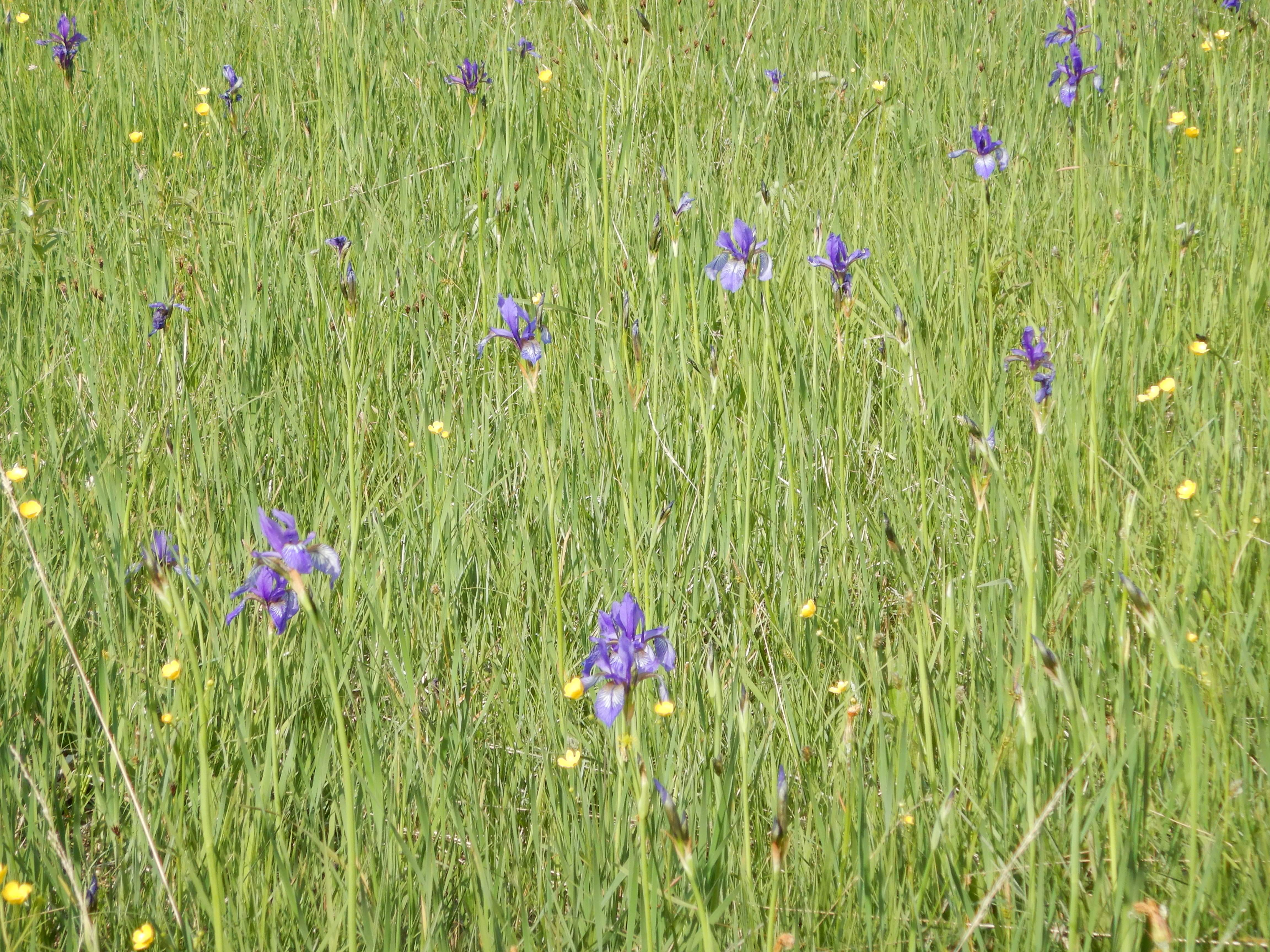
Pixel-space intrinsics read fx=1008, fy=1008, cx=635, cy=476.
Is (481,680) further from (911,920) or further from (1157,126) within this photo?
(1157,126)

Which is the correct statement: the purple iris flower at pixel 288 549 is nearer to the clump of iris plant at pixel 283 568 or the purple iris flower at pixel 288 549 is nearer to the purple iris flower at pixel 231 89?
the clump of iris plant at pixel 283 568

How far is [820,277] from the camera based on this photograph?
2.38m

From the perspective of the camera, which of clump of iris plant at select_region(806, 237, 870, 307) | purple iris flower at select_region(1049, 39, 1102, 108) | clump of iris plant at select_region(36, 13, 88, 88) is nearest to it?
clump of iris plant at select_region(806, 237, 870, 307)

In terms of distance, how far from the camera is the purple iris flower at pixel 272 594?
117cm

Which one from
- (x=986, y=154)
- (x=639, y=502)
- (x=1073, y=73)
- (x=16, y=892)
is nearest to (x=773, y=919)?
(x=16, y=892)

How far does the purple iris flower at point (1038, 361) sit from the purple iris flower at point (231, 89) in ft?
8.48

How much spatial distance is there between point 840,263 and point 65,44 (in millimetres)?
2985

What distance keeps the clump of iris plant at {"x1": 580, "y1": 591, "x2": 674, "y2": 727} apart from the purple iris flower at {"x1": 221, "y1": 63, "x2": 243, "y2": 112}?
8.98ft

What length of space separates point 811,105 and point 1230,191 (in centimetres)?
132

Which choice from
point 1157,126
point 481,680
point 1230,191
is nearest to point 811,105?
point 1157,126

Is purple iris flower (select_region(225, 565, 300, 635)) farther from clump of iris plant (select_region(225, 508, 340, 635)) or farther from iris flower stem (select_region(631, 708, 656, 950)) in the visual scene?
iris flower stem (select_region(631, 708, 656, 950))

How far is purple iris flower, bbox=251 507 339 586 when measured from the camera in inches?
36.8

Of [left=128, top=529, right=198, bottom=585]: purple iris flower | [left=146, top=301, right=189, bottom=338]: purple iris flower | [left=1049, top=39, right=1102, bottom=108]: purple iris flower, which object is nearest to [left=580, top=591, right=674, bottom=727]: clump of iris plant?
[left=128, top=529, right=198, bottom=585]: purple iris flower

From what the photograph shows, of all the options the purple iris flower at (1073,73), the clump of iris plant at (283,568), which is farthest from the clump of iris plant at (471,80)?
the clump of iris plant at (283,568)
